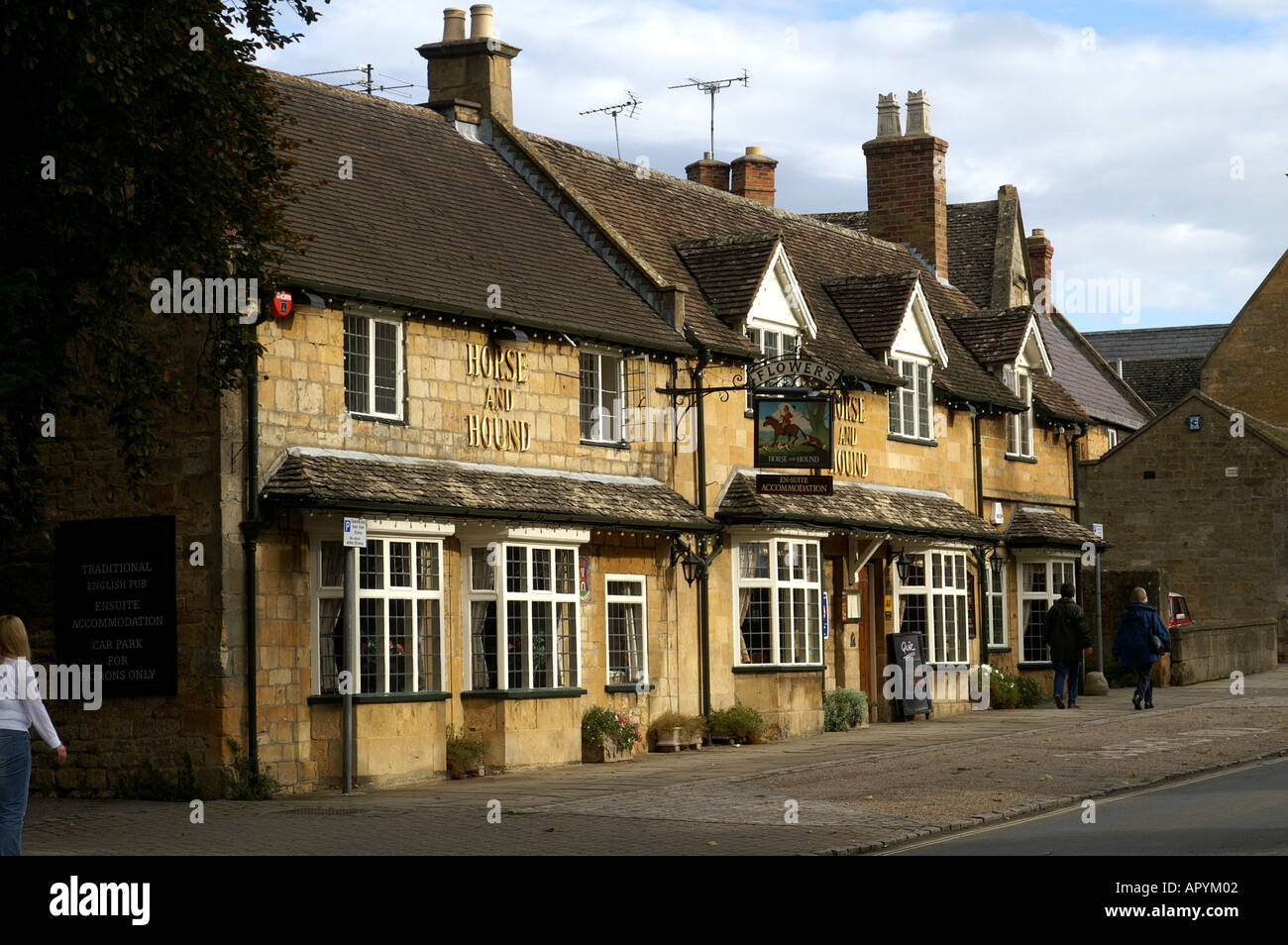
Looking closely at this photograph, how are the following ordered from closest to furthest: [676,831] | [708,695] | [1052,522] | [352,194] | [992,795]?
[676,831] → [992,795] → [352,194] → [708,695] → [1052,522]

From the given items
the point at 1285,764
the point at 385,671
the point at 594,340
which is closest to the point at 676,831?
the point at 385,671

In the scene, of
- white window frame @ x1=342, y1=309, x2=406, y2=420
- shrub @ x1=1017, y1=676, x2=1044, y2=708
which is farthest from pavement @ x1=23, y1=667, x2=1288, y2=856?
shrub @ x1=1017, y1=676, x2=1044, y2=708

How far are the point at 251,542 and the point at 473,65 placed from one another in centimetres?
1231

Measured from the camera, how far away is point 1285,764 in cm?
1978

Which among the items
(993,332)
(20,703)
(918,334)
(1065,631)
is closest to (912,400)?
(918,334)

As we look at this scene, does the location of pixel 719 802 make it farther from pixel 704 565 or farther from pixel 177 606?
pixel 704 565

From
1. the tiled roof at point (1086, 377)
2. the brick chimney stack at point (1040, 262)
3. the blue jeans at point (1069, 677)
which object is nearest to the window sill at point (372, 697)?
the blue jeans at point (1069, 677)

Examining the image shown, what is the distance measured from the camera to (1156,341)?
74.6 meters

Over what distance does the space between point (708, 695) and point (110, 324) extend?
12.1 meters

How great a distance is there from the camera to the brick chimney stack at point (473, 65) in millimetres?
28844

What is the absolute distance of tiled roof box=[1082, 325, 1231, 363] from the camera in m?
73.7

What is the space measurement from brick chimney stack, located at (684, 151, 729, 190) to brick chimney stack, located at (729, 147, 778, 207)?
0.98 metres

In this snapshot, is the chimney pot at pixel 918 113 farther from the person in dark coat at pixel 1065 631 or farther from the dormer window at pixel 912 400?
the person in dark coat at pixel 1065 631
